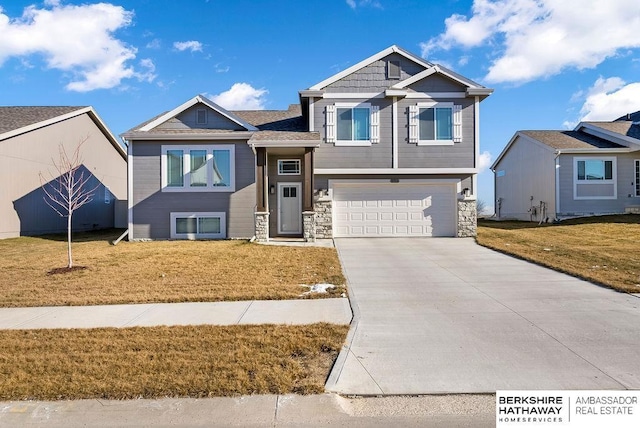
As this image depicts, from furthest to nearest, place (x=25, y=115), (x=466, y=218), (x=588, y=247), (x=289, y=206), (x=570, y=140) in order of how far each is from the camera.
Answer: (x=570, y=140) → (x=25, y=115) → (x=289, y=206) → (x=466, y=218) → (x=588, y=247)

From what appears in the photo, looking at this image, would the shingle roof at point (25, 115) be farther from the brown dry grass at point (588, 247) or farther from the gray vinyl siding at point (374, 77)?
the brown dry grass at point (588, 247)

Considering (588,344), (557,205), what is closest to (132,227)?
(588,344)

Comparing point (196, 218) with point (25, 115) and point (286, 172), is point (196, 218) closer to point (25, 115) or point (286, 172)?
point (286, 172)

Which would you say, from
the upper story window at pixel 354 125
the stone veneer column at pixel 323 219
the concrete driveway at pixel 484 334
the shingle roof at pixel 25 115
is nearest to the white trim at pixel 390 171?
the upper story window at pixel 354 125

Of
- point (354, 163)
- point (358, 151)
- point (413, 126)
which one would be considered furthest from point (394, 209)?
point (413, 126)

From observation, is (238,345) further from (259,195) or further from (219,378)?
(259,195)

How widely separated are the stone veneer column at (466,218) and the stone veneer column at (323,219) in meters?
5.20

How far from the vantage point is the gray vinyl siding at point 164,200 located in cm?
1548

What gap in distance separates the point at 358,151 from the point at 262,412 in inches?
513

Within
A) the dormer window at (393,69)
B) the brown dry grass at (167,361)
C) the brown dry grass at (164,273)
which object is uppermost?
the dormer window at (393,69)

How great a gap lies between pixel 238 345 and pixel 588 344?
4.33 metres

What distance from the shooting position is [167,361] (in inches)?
167

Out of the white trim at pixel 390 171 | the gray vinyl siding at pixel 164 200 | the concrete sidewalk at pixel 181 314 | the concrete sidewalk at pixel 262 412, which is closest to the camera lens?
the concrete sidewalk at pixel 262 412

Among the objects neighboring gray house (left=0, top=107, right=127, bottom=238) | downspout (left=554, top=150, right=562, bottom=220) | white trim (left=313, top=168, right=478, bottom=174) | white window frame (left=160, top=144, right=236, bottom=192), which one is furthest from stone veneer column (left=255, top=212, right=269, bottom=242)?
downspout (left=554, top=150, right=562, bottom=220)
